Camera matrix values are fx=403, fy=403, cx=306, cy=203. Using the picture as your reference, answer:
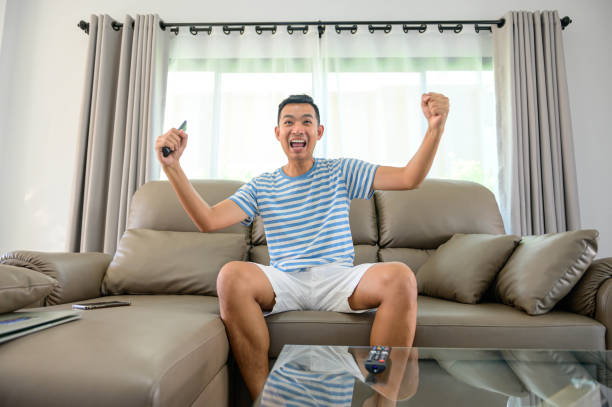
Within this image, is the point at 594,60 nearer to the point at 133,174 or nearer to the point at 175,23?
the point at 175,23

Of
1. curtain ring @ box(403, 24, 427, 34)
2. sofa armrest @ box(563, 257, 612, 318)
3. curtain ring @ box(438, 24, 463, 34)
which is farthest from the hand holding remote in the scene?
curtain ring @ box(438, 24, 463, 34)

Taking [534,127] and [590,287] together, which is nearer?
[590,287]

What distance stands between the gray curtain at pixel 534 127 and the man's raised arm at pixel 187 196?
5.92 ft

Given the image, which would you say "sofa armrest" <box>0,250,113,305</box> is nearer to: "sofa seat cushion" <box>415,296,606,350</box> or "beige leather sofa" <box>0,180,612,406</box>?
"beige leather sofa" <box>0,180,612,406</box>

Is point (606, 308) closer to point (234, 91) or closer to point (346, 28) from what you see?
Answer: point (346, 28)

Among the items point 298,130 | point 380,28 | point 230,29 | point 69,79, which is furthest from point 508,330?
point 69,79

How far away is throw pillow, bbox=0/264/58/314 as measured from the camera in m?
1.00

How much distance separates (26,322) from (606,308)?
1595 mm

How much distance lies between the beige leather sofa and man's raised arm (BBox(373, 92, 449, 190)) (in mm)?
453

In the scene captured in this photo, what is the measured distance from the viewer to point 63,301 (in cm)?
149

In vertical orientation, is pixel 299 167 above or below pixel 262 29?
below

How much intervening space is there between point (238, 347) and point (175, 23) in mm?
2413

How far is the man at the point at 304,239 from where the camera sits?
118 cm

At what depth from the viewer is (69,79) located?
284 centimetres
